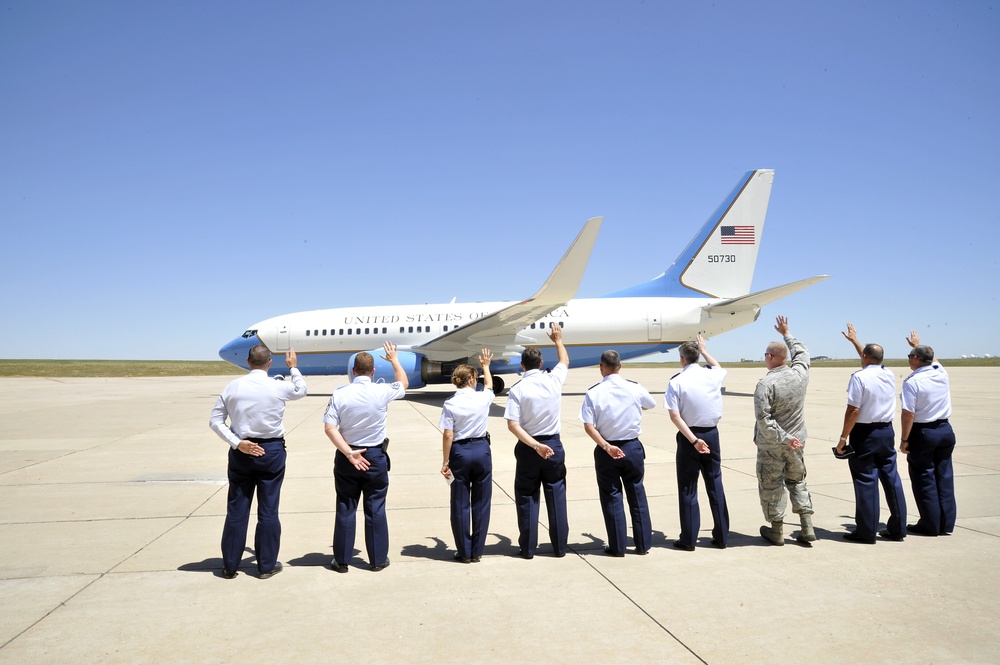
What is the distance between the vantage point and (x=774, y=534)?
17.1 ft

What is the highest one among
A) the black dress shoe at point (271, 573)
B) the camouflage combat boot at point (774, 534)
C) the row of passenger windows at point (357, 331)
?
the row of passenger windows at point (357, 331)

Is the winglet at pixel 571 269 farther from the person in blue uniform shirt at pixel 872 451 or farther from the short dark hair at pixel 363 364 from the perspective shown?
the short dark hair at pixel 363 364

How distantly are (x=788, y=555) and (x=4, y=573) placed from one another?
19.4 feet

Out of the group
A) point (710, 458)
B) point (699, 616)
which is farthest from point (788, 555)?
point (699, 616)

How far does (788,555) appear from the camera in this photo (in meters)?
4.96

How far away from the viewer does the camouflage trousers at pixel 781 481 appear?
516 centimetres

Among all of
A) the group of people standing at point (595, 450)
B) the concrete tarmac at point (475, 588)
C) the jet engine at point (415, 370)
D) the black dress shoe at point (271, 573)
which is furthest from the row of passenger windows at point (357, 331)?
the black dress shoe at point (271, 573)

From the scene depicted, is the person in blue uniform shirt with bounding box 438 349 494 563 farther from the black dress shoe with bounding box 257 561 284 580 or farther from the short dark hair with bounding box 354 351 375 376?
the black dress shoe with bounding box 257 561 284 580

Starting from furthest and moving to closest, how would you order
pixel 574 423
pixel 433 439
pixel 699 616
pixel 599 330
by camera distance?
pixel 599 330 < pixel 574 423 < pixel 433 439 < pixel 699 616

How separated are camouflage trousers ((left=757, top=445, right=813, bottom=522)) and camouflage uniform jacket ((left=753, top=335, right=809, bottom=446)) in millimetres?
110

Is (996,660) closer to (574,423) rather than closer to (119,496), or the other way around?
(119,496)

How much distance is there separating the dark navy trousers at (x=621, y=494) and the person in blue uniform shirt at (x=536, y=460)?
0.34 m

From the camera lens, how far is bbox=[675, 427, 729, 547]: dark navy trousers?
16.9 feet

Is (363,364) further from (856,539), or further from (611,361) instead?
(856,539)
